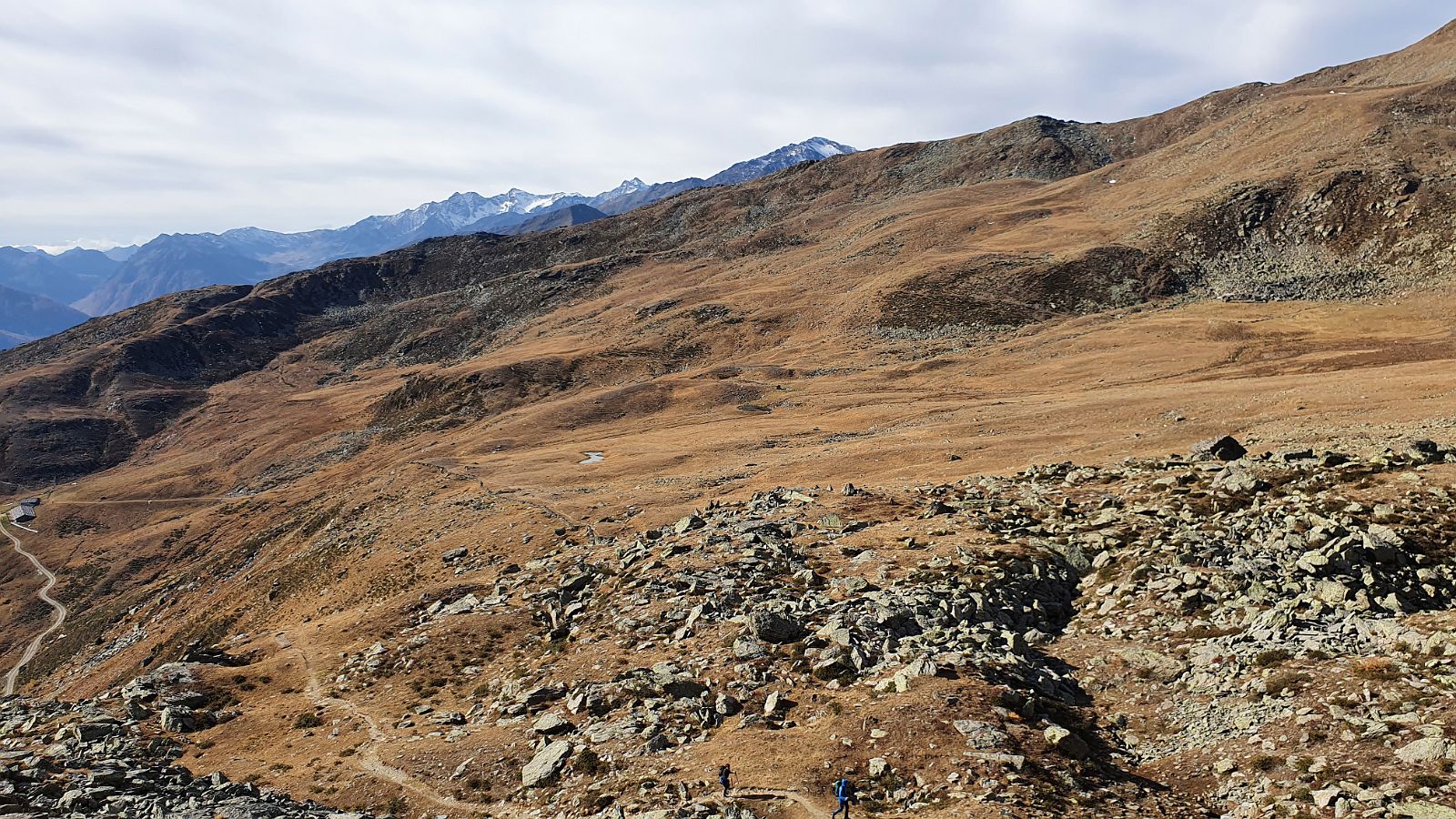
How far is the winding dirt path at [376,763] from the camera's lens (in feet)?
71.6

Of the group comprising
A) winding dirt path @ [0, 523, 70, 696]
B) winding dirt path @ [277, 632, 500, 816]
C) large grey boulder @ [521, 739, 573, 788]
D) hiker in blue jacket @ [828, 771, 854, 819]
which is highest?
hiker in blue jacket @ [828, 771, 854, 819]

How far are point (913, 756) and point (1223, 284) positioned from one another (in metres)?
105

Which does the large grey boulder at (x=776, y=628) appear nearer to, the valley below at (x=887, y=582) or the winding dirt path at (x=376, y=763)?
the valley below at (x=887, y=582)

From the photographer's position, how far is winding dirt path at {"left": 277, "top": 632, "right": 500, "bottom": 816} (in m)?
21.8

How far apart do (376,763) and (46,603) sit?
303 ft

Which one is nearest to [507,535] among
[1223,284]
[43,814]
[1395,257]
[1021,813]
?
[43,814]

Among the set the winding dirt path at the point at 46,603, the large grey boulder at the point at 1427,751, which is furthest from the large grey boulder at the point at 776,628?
the winding dirt path at the point at 46,603

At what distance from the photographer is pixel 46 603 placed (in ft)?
278

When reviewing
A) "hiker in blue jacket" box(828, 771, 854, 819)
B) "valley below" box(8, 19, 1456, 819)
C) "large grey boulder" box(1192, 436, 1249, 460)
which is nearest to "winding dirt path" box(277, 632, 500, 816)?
"valley below" box(8, 19, 1456, 819)

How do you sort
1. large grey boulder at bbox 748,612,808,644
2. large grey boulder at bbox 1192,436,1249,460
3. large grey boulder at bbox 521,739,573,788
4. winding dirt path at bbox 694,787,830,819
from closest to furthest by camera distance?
winding dirt path at bbox 694,787,830,819 → large grey boulder at bbox 521,739,573,788 → large grey boulder at bbox 748,612,808,644 → large grey boulder at bbox 1192,436,1249,460

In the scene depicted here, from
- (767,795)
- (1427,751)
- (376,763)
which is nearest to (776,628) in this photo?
(767,795)

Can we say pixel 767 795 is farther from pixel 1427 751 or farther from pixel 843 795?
pixel 1427 751

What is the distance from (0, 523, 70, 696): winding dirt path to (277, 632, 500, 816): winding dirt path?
57.6m

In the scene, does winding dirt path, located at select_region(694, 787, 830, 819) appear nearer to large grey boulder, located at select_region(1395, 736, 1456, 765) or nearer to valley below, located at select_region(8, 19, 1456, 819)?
valley below, located at select_region(8, 19, 1456, 819)
